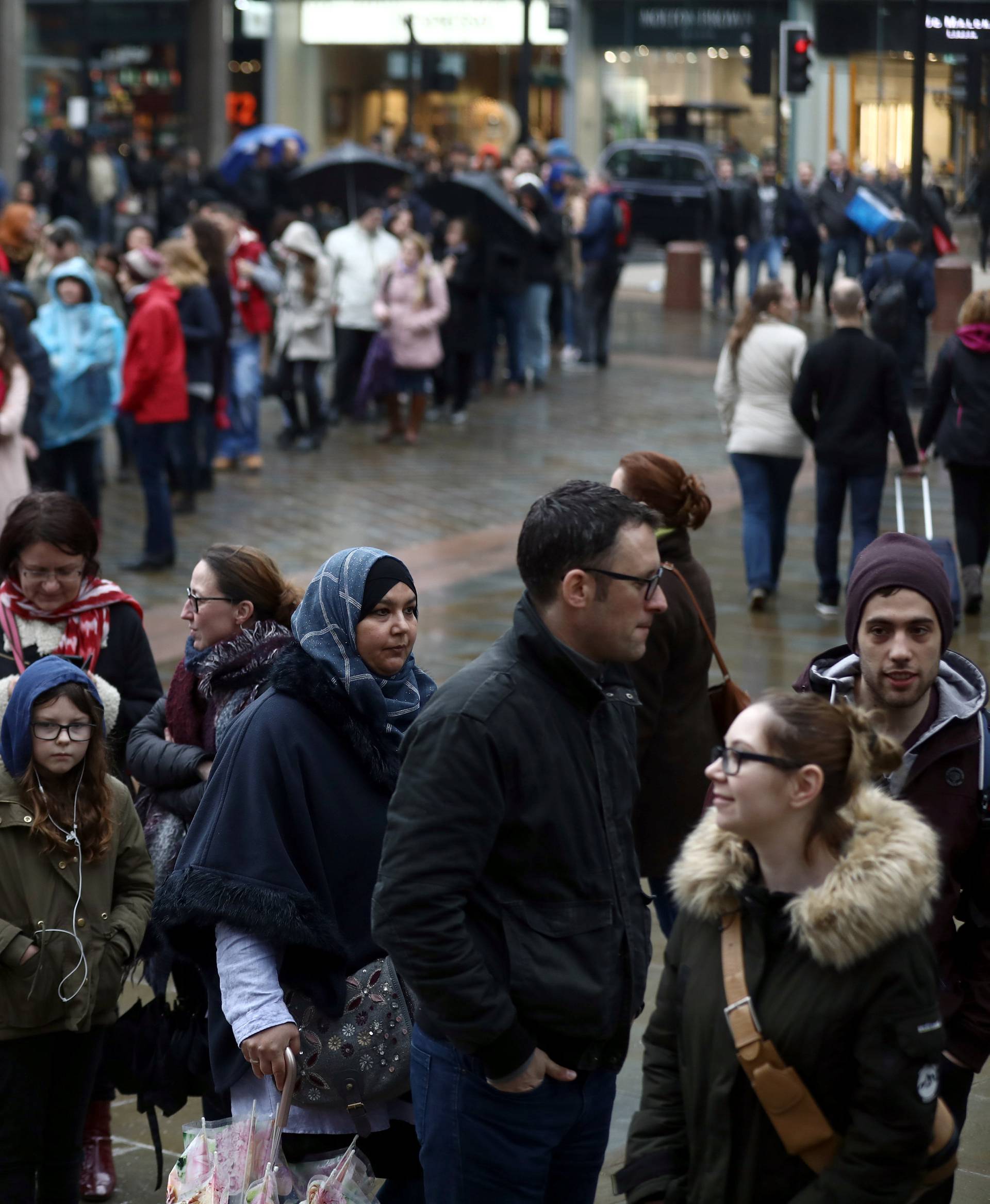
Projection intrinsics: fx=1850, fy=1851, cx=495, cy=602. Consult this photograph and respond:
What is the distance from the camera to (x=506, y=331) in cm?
1862

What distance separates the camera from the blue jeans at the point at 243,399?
14.1m

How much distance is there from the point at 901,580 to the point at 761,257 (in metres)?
23.7

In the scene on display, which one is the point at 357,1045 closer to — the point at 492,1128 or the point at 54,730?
the point at 492,1128

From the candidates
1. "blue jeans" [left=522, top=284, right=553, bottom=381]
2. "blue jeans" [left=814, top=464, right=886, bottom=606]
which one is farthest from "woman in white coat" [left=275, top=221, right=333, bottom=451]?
"blue jeans" [left=814, top=464, right=886, bottom=606]

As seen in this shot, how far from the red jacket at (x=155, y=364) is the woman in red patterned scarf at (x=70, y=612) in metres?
6.24

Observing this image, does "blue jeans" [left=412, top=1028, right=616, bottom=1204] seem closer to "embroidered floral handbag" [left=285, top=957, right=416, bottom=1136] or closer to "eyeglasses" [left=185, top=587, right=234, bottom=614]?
"embroidered floral handbag" [left=285, top=957, right=416, bottom=1136]

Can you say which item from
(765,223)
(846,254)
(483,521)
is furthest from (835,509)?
(765,223)

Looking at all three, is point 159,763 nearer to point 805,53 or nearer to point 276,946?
point 276,946

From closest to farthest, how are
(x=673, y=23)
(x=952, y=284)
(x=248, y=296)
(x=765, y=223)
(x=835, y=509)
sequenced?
(x=835, y=509) < (x=248, y=296) < (x=952, y=284) < (x=765, y=223) < (x=673, y=23)

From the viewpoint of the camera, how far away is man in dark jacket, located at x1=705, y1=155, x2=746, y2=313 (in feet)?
84.8

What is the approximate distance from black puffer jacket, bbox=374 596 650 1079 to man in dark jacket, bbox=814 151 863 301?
22.0 meters

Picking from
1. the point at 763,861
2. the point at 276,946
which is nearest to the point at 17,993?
the point at 276,946

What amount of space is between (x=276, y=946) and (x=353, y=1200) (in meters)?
0.49

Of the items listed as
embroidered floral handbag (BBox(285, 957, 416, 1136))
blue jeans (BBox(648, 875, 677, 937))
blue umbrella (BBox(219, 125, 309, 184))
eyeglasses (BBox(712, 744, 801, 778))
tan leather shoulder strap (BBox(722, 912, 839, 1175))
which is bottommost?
blue jeans (BBox(648, 875, 677, 937))
